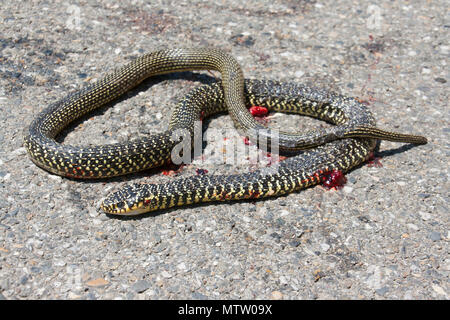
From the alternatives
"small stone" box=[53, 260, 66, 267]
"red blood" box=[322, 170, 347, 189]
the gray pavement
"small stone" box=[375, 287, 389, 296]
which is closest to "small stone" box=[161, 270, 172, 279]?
the gray pavement

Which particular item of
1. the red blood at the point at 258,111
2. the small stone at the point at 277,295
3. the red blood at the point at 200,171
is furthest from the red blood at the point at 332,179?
the small stone at the point at 277,295

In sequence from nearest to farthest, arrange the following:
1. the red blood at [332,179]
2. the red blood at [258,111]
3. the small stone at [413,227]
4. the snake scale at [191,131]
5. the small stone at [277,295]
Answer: the small stone at [277,295] < the small stone at [413,227] < the snake scale at [191,131] < the red blood at [332,179] < the red blood at [258,111]

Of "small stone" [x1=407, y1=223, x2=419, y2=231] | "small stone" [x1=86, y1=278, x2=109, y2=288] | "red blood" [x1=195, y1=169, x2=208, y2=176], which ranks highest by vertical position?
"red blood" [x1=195, y1=169, x2=208, y2=176]

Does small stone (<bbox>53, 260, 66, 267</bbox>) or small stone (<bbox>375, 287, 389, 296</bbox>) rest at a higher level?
small stone (<bbox>53, 260, 66, 267</bbox>)

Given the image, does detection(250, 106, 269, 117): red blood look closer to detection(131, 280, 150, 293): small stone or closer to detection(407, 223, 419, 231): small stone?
detection(407, 223, 419, 231): small stone

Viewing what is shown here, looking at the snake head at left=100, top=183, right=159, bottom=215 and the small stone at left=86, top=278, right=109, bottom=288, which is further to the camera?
the snake head at left=100, top=183, right=159, bottom=215

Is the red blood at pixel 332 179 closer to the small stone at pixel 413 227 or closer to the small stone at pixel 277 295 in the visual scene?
the small stone at pixel 413 227
